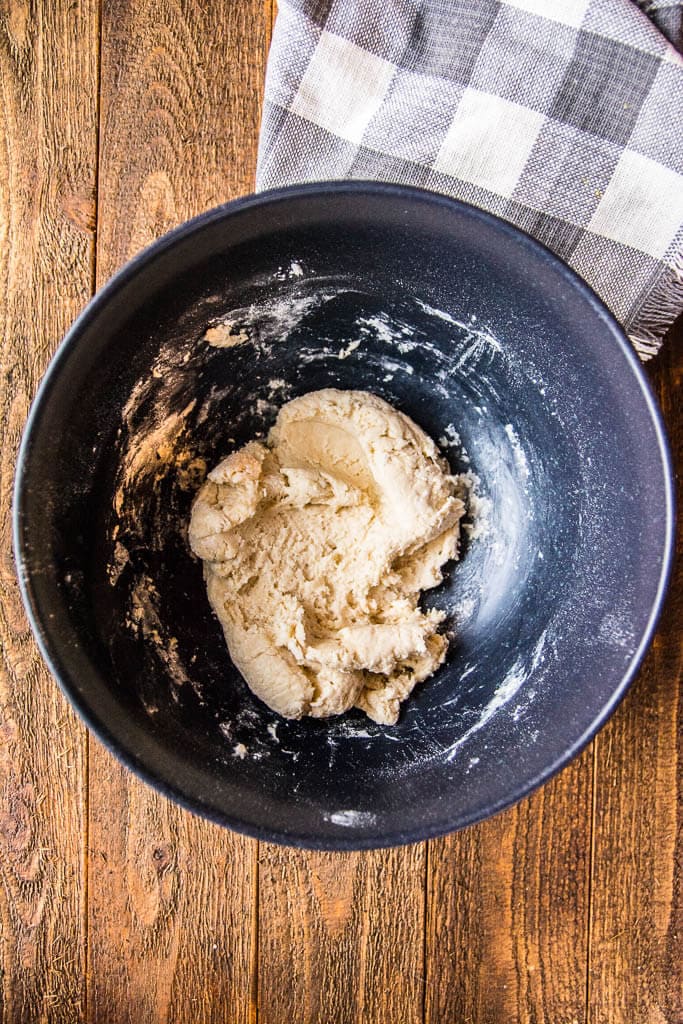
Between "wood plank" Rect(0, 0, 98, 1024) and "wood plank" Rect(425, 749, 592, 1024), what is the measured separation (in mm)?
568

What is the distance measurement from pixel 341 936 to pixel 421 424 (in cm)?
80

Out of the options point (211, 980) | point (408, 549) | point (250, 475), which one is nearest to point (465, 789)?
point (408, 549)

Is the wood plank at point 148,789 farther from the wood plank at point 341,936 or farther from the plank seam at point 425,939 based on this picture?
the plank seam at point 425,939

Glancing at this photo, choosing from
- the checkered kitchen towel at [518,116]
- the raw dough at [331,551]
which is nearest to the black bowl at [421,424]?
→ the raw dough at [331,551]

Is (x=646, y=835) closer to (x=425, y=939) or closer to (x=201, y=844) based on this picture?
(x=425, y=939)

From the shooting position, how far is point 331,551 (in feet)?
3.74

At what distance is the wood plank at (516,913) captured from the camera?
121 centimetres

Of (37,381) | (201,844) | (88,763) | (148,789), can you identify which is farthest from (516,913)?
(37,381)

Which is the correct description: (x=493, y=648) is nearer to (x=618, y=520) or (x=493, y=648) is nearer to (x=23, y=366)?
(x=618, y=520)

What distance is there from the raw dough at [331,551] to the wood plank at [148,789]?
0.32 meters

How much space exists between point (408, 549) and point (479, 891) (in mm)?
550

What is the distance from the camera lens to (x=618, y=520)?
0.96 metres

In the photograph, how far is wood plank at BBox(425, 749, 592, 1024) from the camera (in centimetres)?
121

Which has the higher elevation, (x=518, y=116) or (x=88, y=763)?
(x=518, y=116)
